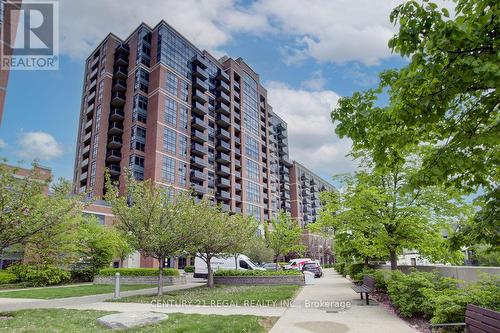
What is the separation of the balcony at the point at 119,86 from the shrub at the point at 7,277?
4342 cm

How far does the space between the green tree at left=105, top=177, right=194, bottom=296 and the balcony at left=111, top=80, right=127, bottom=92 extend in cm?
5133

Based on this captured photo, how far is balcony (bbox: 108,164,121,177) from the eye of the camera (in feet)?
195

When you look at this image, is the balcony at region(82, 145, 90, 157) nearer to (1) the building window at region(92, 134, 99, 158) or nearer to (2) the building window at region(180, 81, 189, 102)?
(1) the building window at region(92, 134, 99, 158)

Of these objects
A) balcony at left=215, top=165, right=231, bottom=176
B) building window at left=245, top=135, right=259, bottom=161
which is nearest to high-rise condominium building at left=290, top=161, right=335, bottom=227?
building window at left=245, top=135, right=259, bottom=161

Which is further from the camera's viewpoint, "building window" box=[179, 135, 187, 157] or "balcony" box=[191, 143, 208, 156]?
"balcony" box=[191, 143, 208, 156]

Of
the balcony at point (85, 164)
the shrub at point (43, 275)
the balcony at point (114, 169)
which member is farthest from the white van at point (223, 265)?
the balcony at point (85, 164)

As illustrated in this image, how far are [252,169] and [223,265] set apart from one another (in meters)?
48.2

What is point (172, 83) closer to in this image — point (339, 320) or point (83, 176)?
point (83, 176)

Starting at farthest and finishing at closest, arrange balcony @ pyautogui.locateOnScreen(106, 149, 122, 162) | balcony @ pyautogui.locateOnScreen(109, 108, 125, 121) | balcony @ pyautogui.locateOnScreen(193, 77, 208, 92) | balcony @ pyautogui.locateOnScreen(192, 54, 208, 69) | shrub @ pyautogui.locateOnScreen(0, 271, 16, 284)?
balcony @ pyautogui.locateOnScreen(192, 54, 208, 69) → balcony @ pyautogui.locateOnScreen(193, 77, 208, 92) → balcony @ pyautogui.locateOnScreen(109, 108, 125, 121) → balcony @ pyautogui.locateOnScreen(106, 149, 122, 162) → shrub @ pyautogui.locateOnScreen(0, 271, 16, 284)

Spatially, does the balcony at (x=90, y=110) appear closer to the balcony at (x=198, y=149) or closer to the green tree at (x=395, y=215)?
the balcony at (x=198, y=149)

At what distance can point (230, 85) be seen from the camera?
79.0 meters

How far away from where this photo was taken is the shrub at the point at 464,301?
284 inches

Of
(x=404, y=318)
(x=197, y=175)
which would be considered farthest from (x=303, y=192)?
(x=404, y=318)

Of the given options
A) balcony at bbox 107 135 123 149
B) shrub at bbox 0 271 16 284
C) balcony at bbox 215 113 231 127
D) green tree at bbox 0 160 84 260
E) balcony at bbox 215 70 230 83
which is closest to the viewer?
green tree at bbox 0 160 84 260
